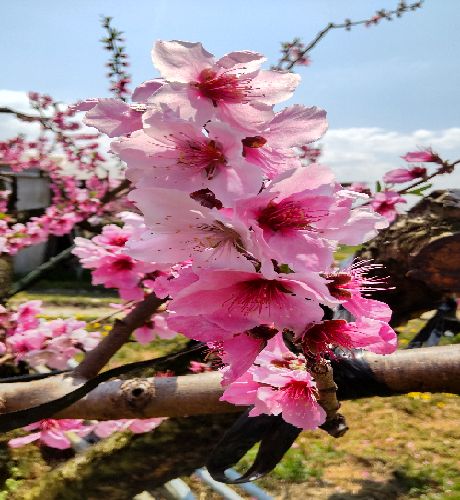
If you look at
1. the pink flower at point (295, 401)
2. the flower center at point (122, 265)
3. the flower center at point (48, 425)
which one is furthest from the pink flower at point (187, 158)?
the flower center at point (48, 425)

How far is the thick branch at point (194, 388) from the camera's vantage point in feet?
5.30

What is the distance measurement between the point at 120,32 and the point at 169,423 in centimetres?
288

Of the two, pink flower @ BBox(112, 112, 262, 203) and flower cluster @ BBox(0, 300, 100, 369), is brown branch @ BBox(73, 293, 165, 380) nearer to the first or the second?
flower cluster @ BBox(0, 300, 100, 369)

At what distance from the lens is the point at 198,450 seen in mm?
2627

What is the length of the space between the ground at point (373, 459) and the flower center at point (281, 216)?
2.61 metres

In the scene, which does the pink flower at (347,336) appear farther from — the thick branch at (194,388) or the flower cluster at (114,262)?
the flower cluster at (114,262)

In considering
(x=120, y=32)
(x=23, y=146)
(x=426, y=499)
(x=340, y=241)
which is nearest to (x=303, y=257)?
(x=340, y=241)

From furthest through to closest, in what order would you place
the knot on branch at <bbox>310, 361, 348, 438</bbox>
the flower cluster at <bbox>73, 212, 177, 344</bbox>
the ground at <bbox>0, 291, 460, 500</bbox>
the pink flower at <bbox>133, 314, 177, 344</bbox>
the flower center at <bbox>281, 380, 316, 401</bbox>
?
the ground at <bbox>0, 291, 460, 500</bbox> → the pink flower at <bbox>133, 314, 177, 344</bbox> → the flower cluster at <bbox>73, 212, 177, 344</bbox> → the flower center at <bbox>281, 380, 316, 401</bbox> → the knot on branch at <bbox>310, 361, 348, 438</bbox>

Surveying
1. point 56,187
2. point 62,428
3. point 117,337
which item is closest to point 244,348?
point 117,337

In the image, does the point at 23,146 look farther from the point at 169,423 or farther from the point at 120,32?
the point at 169,423

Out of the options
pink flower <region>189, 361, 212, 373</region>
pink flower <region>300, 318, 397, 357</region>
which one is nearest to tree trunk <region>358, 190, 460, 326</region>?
pink flower <region>189, 361, 212, 373</region>

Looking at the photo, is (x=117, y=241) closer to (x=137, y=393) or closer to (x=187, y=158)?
(x=137, y=393)

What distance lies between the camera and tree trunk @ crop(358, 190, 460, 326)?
2861 mm

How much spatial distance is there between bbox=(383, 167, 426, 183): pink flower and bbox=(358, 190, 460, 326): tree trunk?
42 cm
